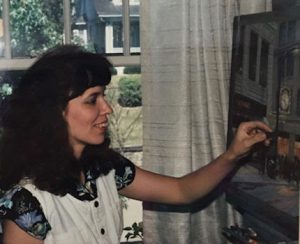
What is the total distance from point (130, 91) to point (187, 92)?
0.31m

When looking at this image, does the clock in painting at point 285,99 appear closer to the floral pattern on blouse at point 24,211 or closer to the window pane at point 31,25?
the floral pattern on blouse at point 24,211

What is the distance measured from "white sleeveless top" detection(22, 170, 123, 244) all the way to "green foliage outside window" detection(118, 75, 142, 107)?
0.84 meters

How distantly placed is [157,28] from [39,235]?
1075mm

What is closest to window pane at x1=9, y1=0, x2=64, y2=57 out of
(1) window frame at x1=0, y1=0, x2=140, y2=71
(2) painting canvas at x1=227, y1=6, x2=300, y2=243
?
(1) window frame at x1=0, y1=0, x2=140, y2=71

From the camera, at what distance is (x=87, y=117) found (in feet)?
5.52

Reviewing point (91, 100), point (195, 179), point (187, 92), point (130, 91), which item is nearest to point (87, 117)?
point (91, 100)

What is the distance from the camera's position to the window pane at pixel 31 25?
2.56 m

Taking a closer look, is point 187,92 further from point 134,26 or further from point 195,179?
point 195,179

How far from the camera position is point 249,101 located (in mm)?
2010

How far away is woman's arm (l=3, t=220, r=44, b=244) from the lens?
5.24ft

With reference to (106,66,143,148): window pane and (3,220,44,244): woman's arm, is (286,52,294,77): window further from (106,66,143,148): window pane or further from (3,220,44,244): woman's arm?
(106,66,143,148): window pane

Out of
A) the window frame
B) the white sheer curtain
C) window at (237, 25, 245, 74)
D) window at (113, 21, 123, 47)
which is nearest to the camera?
window at (237, 25, 245, 74)

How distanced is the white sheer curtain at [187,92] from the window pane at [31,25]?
0.41 metres

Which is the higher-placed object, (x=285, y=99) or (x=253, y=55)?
(x=253, y=55)
